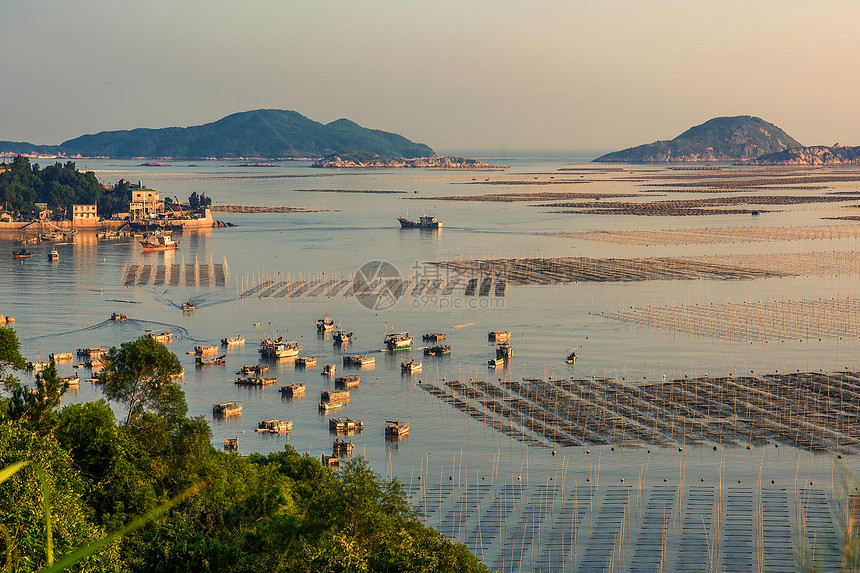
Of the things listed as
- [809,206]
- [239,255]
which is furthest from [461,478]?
[809,206]

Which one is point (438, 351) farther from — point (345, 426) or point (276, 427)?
point (276, 427)

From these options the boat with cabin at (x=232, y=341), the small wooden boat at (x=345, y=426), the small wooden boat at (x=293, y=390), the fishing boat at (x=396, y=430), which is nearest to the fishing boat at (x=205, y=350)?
the boat with cabin at (x=232, y=341)

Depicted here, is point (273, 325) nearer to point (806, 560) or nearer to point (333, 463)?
point (333, 463)

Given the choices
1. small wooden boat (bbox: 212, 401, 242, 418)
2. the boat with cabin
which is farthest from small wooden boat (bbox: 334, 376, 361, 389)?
the boat with cabin

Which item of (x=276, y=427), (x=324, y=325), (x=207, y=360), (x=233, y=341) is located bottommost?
(x=276, y=427)

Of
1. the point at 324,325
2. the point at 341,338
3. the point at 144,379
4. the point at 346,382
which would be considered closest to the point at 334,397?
the point at 346,382

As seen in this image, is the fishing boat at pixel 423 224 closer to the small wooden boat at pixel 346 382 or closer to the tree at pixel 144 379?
the small wooden boat at pixel 346 382
